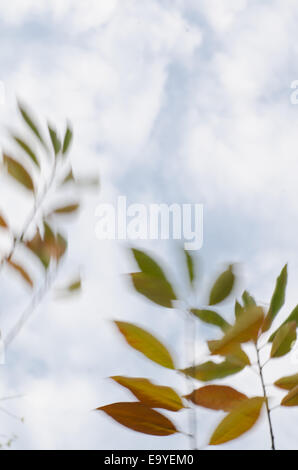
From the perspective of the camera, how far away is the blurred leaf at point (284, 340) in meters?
0.24

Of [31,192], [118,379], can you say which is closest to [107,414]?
[118,379]

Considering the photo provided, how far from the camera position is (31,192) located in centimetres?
31

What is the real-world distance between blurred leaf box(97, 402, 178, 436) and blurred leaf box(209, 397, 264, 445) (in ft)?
0.07

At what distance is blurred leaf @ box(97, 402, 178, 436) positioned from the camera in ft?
0.71

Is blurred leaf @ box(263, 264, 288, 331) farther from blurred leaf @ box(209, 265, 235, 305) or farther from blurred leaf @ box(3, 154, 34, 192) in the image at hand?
blurred leaf @ box(3, 154, 34, 192)

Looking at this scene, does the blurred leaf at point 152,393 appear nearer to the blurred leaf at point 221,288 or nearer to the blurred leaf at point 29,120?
the blurred leaf at point 221,288

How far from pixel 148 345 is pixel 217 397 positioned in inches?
1.4

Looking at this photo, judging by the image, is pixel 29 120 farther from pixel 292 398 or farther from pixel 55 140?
pixel 292 398

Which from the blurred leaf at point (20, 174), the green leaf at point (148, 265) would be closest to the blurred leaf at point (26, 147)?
the blurred leaf at point (20, 174)

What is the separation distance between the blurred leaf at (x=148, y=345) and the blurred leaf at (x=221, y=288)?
0.03 metres

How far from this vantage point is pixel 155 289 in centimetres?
22

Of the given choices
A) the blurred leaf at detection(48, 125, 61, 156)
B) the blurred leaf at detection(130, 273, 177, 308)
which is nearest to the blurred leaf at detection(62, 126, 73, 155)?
the blurred leaf at detection(48, 125, 61, 156)
